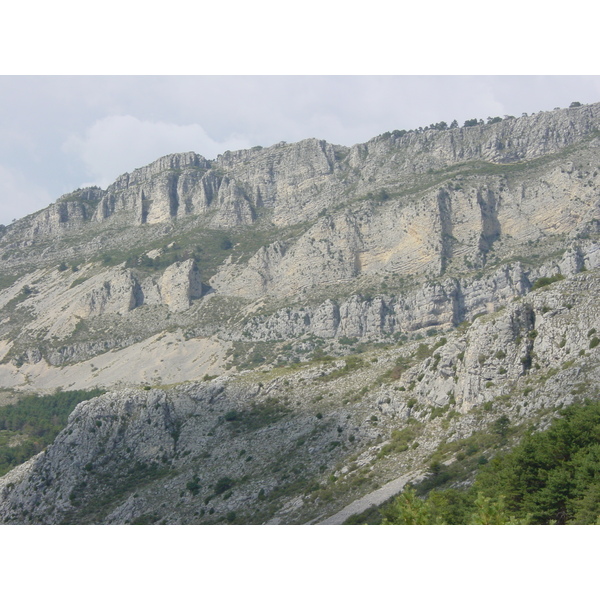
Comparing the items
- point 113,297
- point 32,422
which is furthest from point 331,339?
point 113,297

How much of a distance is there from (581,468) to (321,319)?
11135 cm

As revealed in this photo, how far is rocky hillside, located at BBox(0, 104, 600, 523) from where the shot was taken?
57625 mm

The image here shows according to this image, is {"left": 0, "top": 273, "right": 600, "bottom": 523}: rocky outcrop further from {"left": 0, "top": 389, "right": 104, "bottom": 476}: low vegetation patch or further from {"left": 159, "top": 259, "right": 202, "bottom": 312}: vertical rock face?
{"left": 159, "top": 259, "right": 202, "bottom": 312}: vertical rock face

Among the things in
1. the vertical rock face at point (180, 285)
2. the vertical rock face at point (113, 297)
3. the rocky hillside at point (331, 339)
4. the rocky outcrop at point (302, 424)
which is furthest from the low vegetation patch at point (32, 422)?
the vertical rock face at point (180, 285)

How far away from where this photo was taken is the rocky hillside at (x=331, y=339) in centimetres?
5762

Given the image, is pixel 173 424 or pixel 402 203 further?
pixel 402 203

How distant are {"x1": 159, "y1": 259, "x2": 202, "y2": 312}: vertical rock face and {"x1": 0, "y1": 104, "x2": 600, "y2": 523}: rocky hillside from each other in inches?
22.8

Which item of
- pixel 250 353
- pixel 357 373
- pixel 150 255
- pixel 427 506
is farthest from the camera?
pixel 150 255

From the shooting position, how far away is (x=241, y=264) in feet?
586

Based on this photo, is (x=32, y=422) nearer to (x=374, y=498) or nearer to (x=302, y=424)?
(x=302, y=424)

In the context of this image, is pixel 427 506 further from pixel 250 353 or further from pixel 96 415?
pixel 250 353

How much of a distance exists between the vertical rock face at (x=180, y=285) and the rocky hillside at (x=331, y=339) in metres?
0.58

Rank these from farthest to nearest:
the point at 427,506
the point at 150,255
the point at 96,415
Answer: the point at 150,255 → the point at 96,415 → the point at 427,506

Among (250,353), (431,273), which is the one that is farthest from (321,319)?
(431,273)
